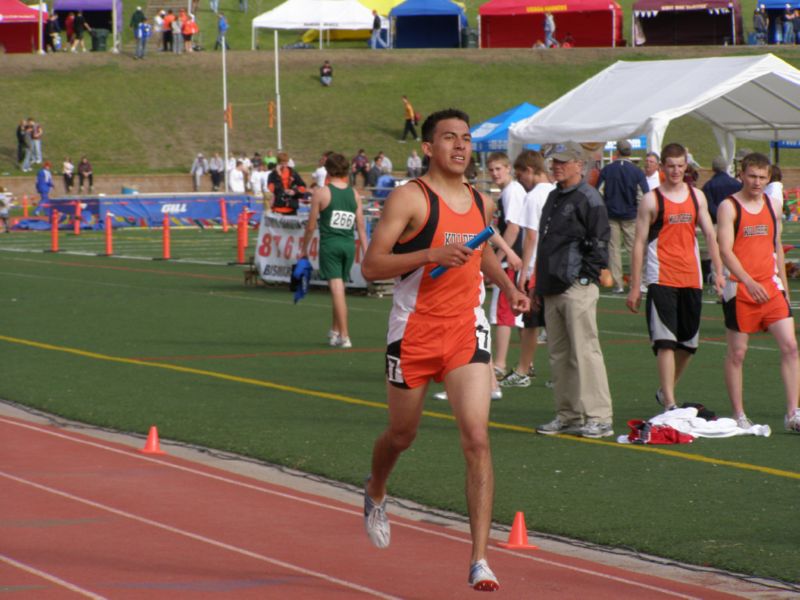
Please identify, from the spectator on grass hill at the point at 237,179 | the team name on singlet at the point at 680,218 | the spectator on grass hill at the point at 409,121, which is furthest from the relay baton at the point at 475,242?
the spectator on grass hill at the point at 409,121

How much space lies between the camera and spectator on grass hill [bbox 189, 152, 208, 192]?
5722cm

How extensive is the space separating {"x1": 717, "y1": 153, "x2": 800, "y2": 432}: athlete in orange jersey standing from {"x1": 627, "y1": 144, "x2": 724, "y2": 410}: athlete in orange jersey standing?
0.24 m

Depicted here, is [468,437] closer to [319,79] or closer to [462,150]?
[462,150]

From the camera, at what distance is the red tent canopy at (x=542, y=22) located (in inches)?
2805

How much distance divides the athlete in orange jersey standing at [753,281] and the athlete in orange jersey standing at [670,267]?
9.4 inches

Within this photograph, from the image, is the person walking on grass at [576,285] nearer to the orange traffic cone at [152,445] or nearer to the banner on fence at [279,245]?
the orange traffic cone at [152,445]

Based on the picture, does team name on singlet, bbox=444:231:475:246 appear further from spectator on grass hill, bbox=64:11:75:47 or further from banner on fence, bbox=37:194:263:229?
spectator on grass hill, bbox=64:11:75:47

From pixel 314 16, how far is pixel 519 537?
50893mm

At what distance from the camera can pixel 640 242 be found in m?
10.7

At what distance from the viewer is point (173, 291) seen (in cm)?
2348

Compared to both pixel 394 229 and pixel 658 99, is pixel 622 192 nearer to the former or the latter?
pixel 658 99

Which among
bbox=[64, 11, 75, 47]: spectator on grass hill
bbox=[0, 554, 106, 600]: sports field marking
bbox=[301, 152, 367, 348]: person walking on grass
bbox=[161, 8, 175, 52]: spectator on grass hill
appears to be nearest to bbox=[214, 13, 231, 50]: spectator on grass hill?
bbox=[161, 8, 175, 52]: spectator on grass hill

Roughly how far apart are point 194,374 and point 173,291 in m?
9.60

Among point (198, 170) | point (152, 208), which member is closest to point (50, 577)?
point (152, 208)
